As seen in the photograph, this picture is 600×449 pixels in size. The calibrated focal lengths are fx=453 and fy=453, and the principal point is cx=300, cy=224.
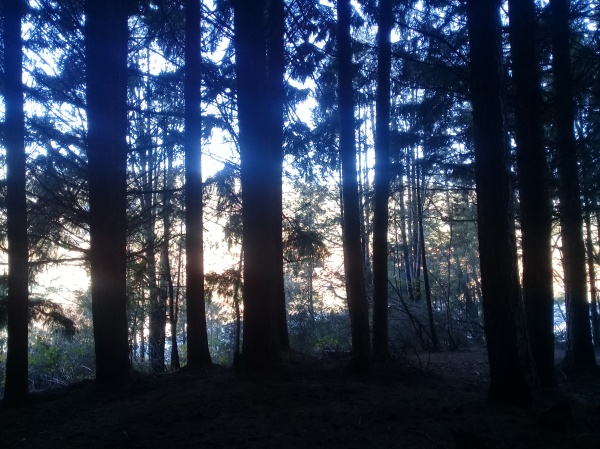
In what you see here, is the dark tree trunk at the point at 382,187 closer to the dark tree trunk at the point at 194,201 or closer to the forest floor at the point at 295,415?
the forest floor at the point at 295,415

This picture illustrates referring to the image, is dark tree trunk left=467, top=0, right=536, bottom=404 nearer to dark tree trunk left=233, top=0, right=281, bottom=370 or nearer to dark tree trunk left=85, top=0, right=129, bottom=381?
dark tree trunk left=233, top=0, right=281, bottom=370

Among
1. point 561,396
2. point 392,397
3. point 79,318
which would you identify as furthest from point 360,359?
point 79,318

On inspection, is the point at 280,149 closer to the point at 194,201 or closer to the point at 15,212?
the point at 194,201

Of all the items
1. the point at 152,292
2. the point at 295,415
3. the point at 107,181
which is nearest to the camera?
the point at 295,415

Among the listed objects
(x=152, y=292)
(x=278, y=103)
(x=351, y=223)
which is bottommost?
(x=152, y=292)

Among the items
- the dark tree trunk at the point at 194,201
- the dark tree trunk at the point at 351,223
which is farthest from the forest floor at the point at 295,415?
the dark tree trunk at the point at 194,201

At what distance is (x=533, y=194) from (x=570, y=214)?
3.03m

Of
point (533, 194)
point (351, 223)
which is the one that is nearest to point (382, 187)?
point (351, 223)

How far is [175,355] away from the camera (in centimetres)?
1368

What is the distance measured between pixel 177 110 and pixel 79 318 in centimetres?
1496

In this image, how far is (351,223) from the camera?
7.96 m

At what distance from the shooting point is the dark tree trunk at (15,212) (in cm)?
737

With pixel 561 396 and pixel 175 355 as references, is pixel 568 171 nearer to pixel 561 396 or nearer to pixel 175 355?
pixel 561 396

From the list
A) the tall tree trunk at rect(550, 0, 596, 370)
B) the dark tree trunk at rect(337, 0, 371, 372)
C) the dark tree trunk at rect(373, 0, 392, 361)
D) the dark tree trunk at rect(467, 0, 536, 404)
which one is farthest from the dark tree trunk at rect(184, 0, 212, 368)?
the tall tree trunk at rect(550, 0, 596, 370)
